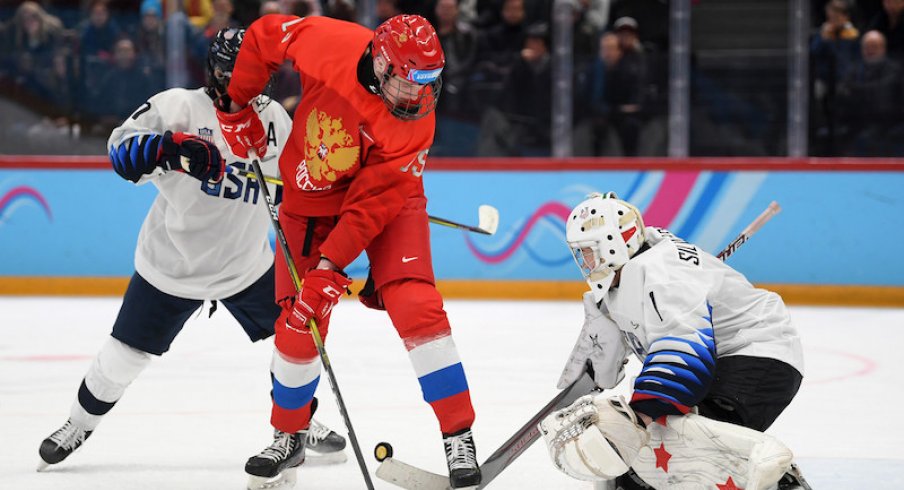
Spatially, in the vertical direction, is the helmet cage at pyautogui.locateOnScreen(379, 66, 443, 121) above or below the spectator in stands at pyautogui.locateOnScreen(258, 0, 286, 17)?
above

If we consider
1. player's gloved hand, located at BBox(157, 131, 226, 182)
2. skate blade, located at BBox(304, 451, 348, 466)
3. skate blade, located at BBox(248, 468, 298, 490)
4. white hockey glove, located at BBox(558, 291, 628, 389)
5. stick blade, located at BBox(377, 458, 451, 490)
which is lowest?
skate blade, located at BBox(304, 451, 348, 466)

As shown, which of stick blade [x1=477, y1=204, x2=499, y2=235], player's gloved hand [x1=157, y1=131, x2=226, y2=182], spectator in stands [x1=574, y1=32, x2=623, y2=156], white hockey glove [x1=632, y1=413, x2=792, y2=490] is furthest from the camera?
spectator in stands [x1=574, y1=32, x2=623, y2=156]

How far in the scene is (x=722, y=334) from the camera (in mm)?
2604

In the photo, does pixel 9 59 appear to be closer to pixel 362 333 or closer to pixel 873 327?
pixel 362 333

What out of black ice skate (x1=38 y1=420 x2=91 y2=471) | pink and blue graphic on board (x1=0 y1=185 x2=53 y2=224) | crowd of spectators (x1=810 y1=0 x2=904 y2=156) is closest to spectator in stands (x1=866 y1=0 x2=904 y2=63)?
crowd of spectators (x1=810 y1=0 x2=904 y2=156)

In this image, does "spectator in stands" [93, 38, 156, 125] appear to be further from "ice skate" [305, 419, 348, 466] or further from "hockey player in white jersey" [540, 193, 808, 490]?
"hockey player in white jersey" [540, 193, 808, 490]

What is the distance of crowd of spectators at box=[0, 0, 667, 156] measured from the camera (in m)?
6.61

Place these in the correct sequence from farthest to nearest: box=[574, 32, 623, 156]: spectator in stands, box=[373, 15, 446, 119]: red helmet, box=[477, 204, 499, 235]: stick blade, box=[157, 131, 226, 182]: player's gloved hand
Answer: box=[574, 32, 623, 156]: spectator in stands < box=[477, 204, 499, 235]: stick blade < box=[157, 131, 226, 182]: player's gloved hand < box=[373, 15, 446, 119]: red helmet

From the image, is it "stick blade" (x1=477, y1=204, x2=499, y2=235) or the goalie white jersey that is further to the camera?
"stick blade" (x1=477, y1=204, x2=499, y2=235)

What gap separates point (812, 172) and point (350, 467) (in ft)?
12.8

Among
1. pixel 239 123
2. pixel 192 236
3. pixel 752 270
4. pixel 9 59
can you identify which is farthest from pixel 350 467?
pixel 9 59

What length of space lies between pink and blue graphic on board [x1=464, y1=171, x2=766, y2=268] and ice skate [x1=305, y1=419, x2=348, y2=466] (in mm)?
3324

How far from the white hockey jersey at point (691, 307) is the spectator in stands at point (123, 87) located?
15.1 feet

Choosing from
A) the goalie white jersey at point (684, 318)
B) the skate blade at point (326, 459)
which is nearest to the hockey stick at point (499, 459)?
the goalie white jersey at point (684, 318)
